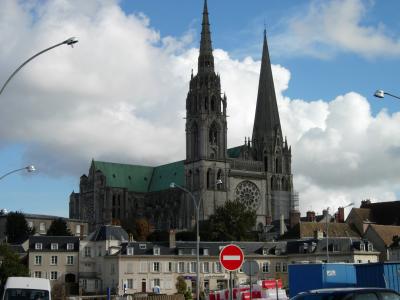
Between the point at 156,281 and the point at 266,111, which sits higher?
the point at 266,111

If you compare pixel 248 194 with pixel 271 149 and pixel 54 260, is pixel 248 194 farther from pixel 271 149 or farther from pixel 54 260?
pixel 54 260

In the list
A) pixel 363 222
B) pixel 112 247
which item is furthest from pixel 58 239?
pixel 363 222

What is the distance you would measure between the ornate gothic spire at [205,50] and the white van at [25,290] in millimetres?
127242

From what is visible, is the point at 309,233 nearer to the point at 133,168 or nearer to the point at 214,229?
the point at 214,229

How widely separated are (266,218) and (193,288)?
215 feet

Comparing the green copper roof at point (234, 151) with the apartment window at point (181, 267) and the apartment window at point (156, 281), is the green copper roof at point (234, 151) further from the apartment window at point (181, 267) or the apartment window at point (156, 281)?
the apartment window at point (156, 281)

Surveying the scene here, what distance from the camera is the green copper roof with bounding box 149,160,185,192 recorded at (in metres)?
166

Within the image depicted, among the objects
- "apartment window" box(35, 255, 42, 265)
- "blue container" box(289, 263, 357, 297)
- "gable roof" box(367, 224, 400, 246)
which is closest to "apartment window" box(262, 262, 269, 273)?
"gable roof" box(367, 224, 400, 246)

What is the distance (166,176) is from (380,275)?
446 ft

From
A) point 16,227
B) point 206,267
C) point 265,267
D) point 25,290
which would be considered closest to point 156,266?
point 206,267

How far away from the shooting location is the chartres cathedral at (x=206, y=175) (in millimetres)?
147875

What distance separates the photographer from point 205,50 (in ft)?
508

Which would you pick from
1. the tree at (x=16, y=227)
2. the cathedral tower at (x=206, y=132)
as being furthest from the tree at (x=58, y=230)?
the cathedral tower at (x=206, y=132)

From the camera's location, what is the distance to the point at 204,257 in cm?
8575
